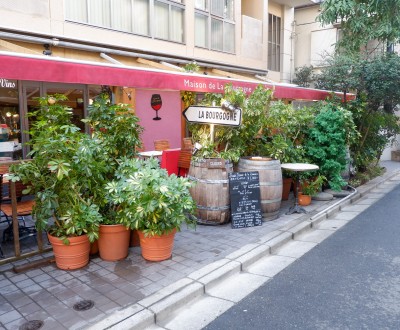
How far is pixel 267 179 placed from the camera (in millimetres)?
6406

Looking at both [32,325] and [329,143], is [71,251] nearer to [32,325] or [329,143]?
[32,325]

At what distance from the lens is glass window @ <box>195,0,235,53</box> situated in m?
13.1

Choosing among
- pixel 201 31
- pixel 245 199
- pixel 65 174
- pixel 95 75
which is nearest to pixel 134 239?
pixel 65 174

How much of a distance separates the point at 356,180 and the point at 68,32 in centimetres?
843

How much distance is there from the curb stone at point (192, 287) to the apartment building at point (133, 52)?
2.72 m

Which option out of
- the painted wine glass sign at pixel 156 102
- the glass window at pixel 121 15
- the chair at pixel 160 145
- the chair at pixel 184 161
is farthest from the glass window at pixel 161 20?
the chair at pixel 184 161

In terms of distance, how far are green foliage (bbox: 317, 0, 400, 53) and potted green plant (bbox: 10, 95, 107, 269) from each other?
915 cm

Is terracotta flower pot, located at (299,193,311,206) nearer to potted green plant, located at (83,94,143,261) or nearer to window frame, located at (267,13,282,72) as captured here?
potted green plant, located at (83,94,143,261)

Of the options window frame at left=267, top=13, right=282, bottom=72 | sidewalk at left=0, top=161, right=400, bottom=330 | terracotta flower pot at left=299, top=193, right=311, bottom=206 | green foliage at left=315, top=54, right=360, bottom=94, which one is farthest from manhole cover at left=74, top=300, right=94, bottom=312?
window frame at left=267, top=13, right=282, bottom=72

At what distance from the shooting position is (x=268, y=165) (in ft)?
21.0

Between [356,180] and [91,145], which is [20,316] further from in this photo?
[356,180]

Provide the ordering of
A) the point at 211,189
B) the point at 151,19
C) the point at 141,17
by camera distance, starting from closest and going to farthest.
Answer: the point at 211,189 < the point at 141,17 < the point at 151,19

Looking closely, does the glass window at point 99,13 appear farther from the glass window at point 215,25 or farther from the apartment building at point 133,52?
the glass window at point 215,25

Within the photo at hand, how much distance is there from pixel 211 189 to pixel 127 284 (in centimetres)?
232
